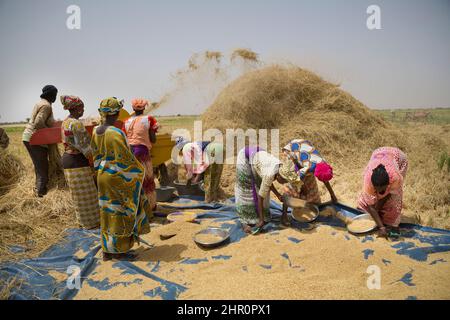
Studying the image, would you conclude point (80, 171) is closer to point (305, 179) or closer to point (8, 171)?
point (8, 171)

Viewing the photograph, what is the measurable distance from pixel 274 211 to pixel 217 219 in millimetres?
851

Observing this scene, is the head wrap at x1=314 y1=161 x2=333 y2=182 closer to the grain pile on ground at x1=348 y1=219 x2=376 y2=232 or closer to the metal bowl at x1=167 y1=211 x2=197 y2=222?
the grain pile on ground at x1=348 y1=219 x2=376 y2=232

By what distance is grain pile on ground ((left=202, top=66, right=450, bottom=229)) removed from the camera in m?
6.19

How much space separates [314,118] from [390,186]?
3.77m

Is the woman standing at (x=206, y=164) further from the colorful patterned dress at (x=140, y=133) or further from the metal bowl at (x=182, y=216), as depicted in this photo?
the colorful patterned dress at (x=140, y=133)

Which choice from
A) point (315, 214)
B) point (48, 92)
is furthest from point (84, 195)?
point (315, 214)

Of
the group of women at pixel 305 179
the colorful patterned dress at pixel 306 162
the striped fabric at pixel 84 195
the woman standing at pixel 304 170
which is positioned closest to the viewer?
the group of women at pixel 305 179

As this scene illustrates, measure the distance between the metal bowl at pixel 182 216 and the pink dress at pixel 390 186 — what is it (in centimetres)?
228

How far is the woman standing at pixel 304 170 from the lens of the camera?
3.49 m

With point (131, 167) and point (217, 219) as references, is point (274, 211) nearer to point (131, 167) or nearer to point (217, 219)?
point (217, 219)

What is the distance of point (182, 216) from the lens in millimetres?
4461

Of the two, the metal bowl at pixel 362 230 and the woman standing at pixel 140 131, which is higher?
the woman standing at pixel 140 131

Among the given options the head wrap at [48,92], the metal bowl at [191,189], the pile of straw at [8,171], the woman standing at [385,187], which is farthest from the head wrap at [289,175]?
the pile of straw at [8,171]

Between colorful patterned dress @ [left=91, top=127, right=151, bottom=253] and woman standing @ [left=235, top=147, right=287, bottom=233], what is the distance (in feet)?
3.94
